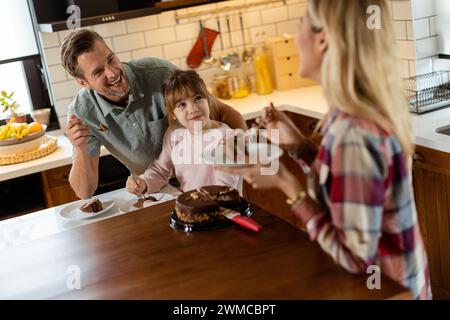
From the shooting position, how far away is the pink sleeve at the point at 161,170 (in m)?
2.90

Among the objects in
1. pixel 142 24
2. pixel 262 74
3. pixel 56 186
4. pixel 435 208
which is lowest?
pixel 435 208

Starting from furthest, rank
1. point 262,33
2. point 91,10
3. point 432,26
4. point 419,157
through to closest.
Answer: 1. point 262,33
2. point 91,10
3. point 432,26
4. point 419,157

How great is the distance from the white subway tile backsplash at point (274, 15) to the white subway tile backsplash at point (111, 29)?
109 cm

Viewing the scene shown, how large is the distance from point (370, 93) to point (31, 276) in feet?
3.81

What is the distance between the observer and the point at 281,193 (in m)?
4.40

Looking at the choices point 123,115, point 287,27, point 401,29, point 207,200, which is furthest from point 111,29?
point 207,200

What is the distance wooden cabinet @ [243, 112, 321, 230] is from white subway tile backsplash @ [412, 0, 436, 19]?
0.86 metres

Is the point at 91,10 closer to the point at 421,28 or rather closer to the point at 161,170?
the point at 161,170

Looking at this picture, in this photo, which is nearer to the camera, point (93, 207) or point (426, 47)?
point (93, 207)

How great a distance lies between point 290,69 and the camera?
4742 mm

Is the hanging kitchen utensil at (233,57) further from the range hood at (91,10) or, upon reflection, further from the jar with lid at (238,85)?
the range hood at (91,10)

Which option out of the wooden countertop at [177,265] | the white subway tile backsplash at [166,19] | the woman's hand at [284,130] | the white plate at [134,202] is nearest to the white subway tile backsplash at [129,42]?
the white subway tile backsplash at [166,19]

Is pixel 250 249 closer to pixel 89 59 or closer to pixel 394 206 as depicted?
pixel 394 206

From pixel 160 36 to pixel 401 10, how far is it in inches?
67.9
